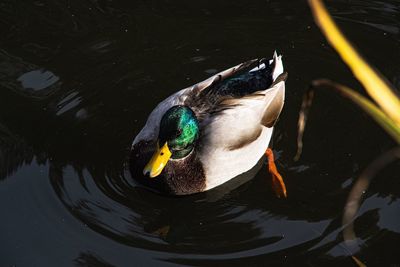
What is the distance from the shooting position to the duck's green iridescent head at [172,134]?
448 cm

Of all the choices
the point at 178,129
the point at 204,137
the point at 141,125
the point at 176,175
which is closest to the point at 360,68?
the point at 178,129

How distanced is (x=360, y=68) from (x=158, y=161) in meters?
2.44

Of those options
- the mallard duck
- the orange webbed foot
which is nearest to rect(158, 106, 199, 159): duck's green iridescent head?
the mallard duck

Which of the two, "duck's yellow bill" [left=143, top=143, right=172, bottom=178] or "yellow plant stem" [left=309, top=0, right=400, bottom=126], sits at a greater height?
"yellow plant stem" [left=309, top=0, right=400, bottom=126]

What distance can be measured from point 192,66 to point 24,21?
5.63ft

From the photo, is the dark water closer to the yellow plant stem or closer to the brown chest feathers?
the brown chest feathers

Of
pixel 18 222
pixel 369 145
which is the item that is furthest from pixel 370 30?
pixel 18 222

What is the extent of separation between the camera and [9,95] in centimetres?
566

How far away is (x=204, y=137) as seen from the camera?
4738 millimetres

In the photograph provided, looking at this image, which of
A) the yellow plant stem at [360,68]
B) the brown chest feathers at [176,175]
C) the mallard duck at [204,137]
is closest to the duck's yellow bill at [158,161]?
the mallard duck at [204,137]

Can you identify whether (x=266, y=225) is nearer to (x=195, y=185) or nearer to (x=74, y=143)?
(x=195, y=185)

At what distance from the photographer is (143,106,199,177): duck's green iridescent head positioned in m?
4.48

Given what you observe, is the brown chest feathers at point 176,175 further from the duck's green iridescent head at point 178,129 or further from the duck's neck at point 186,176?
the duck's green iridescent head at point 178,129

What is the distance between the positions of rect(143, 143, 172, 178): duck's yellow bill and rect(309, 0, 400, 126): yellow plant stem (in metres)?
2.34
